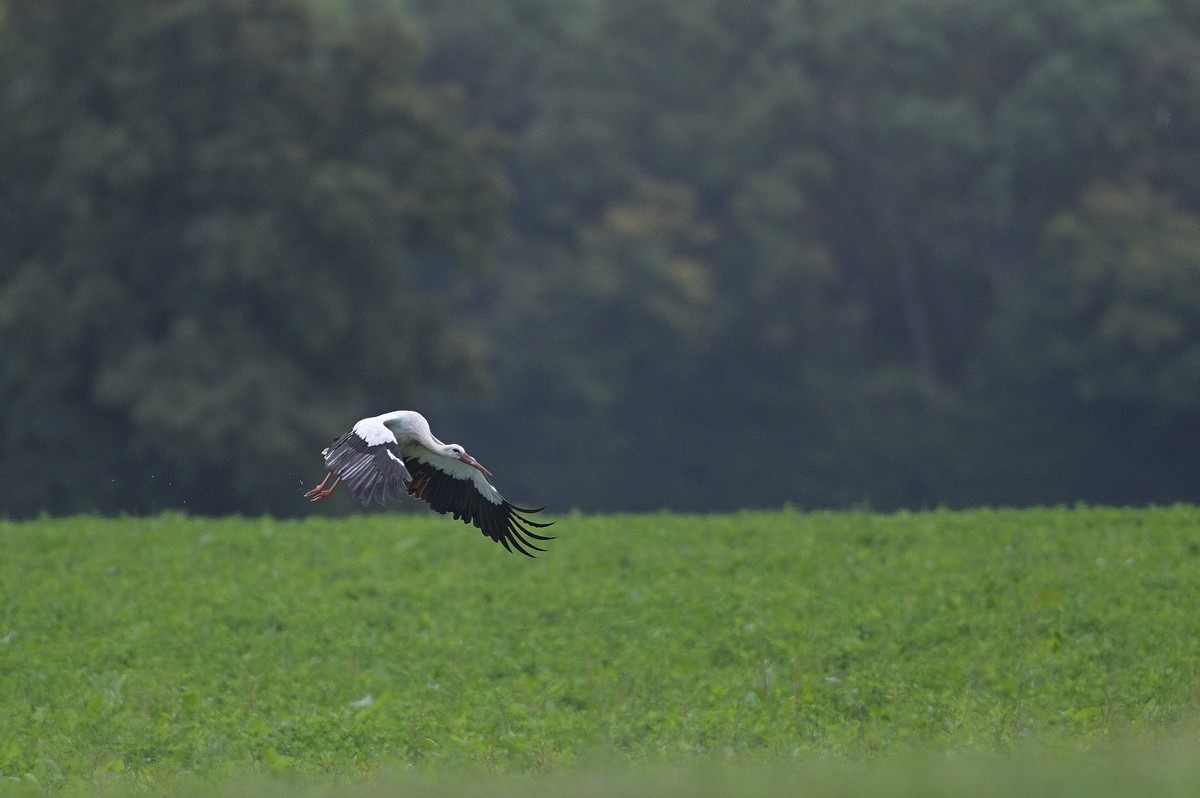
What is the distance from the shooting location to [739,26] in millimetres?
46906

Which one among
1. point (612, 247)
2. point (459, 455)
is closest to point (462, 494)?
point (459, 455)

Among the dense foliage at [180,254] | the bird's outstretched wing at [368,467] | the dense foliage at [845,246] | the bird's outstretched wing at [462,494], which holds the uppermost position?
the dense foliage at [845,246]

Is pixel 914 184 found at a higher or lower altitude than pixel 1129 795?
higher

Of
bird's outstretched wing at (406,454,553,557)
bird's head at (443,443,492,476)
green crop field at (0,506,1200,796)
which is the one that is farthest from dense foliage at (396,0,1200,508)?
bird's head at (443,443,492,476)

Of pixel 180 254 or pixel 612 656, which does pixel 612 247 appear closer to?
pixel 180 254

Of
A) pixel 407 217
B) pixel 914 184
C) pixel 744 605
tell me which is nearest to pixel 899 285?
pixel 914 184

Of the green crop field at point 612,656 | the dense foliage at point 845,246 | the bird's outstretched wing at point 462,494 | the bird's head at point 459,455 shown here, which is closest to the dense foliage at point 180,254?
the green crop field at point 612,656

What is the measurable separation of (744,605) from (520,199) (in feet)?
103

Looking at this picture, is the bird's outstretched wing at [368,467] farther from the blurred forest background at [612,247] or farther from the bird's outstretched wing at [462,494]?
the blurred forest background at [612,247]

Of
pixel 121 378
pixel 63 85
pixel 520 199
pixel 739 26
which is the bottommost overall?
pixel 121 378

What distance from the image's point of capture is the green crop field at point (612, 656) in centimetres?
1055

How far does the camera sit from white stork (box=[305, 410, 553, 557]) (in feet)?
34.2

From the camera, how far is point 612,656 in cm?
1409

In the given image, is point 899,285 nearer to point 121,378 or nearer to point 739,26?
point 739,26
